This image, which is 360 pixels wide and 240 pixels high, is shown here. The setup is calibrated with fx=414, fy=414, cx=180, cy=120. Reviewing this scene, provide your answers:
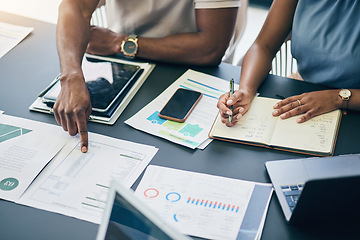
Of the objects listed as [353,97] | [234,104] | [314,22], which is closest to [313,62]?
[314,22]

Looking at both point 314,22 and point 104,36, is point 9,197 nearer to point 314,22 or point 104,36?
point 104,36

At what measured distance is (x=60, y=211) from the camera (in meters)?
1.03

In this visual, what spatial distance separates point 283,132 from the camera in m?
1.23

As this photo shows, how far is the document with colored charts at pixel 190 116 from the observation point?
124 cm

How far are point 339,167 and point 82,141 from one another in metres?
0.72

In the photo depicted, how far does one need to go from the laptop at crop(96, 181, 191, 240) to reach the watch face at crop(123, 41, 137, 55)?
90cm

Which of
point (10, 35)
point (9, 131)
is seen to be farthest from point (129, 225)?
point (10, 35)

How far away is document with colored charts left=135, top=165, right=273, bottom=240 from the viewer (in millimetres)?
972

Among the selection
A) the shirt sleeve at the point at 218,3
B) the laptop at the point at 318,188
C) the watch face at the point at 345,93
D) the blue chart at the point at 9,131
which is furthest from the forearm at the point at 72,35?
the watch face at the point at 345,93

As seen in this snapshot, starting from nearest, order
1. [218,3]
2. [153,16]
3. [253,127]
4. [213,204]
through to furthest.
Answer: [213,204] < [253,127] < [218,3] < [153,16]

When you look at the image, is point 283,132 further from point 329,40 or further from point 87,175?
point 87,175

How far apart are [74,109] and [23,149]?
0.19 meters

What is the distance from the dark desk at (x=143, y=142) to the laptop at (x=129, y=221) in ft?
0.62

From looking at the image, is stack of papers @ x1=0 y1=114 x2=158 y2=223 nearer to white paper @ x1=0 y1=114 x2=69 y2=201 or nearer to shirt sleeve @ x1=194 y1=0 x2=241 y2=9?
white paper @ x1=0 y1=114 x2=69 y2=201
